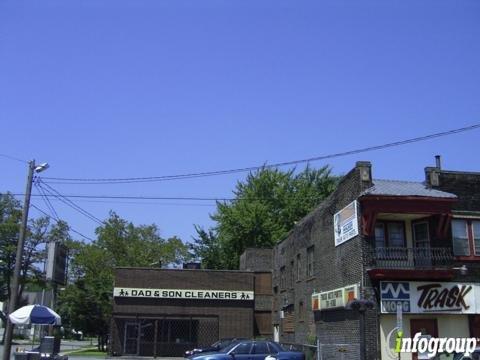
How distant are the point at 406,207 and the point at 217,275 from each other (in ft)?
65.0

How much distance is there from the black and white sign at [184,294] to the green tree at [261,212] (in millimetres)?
12406

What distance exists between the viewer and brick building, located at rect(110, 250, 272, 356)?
126 ft

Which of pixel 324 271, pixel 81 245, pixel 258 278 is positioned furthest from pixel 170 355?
pixel 81 245

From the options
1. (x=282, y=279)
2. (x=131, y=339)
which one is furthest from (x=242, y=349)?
(x=131, y=339)

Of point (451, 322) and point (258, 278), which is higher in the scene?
point (258, 278)

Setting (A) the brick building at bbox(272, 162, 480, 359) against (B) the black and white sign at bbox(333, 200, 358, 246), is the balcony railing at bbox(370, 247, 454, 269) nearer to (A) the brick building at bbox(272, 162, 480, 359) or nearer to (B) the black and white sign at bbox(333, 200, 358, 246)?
(A) the brick building at bbox(272, 162, 480, 359)

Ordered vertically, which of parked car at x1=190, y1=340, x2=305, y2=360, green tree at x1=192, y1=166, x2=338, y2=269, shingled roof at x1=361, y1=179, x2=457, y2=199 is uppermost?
green tree at x1=192, y1=166, x2=338, y2=269

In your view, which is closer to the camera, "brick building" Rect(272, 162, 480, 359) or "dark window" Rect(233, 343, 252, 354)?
"dark window" Rect(233, 343, 252, 354)

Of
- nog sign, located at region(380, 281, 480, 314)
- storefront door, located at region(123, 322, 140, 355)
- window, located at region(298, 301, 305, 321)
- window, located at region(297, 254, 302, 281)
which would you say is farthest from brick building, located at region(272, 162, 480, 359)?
storefront door, located at region(123, 322, 140, 355)

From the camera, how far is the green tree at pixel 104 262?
53188 mm

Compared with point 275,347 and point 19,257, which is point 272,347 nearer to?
point 275,347

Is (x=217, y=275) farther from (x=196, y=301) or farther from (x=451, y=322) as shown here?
(x=451, y=322)

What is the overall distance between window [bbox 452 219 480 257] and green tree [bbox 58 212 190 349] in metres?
35.3

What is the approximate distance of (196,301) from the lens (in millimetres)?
40094
